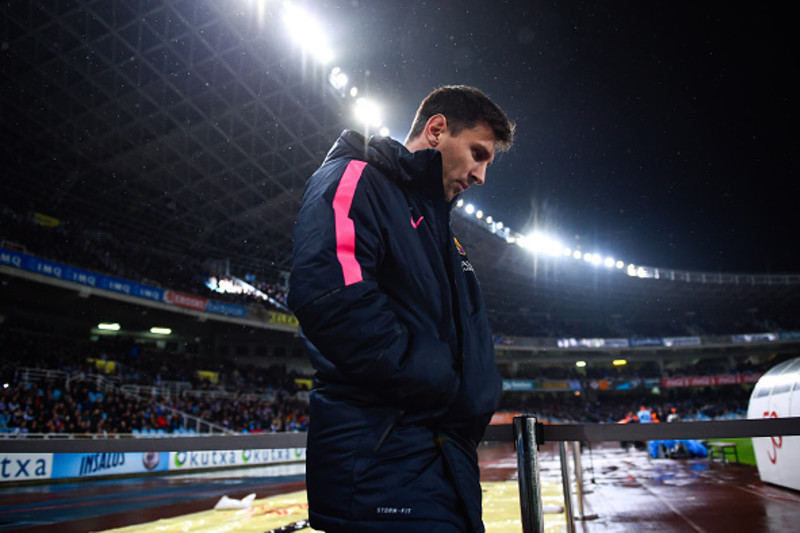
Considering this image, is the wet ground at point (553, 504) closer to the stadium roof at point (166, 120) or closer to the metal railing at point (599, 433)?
the metal railing at point (599, 433)

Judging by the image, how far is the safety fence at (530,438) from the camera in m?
1.84

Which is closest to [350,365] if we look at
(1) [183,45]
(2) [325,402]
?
(2) [325,402]

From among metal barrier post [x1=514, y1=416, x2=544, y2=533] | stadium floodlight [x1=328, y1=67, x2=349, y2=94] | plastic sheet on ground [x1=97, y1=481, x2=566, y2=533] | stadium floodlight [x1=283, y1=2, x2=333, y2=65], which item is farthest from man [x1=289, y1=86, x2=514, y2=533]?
stadium floodlight [x1=328, y1=67, x2=349, y2=94]

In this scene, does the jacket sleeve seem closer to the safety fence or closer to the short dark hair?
the short dark hair

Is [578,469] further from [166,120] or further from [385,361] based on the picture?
[166,120]

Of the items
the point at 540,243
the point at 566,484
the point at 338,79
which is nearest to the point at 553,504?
Result: the point at 566,484

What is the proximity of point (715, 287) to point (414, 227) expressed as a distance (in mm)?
49540

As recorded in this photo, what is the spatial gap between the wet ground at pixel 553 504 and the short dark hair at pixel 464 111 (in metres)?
3.89

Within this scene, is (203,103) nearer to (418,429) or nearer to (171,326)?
(171,326)

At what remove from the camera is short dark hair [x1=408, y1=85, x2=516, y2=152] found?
1518 millimetres

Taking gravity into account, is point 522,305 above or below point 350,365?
above

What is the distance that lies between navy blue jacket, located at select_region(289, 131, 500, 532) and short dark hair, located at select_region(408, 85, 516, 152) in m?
0.28

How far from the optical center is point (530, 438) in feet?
6.11

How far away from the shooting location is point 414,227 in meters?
1.29
